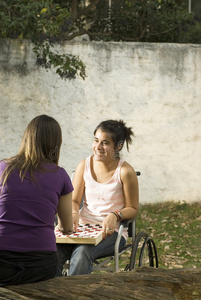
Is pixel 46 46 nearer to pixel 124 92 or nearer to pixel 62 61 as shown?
pixel 62 61

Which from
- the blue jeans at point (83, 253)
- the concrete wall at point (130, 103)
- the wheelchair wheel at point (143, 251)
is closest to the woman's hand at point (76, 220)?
the blue jeans at point (83, 253)

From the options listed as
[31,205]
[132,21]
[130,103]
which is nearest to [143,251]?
[31,205]

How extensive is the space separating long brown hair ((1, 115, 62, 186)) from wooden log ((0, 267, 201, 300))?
0.61 meters

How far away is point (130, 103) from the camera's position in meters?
9.15

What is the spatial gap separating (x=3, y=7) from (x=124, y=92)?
2177 mm

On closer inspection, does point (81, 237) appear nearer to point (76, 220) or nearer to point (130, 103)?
point (76, 220)

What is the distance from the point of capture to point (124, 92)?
9.12 m

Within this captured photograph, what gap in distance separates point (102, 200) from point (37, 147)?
5.08 feet

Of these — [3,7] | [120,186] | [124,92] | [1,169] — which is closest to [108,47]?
[124,92]

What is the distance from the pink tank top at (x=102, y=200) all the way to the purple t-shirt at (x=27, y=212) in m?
1.41

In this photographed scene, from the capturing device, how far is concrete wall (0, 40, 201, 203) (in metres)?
8.88

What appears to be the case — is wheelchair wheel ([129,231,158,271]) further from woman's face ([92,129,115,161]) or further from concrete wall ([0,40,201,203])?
concrete wall ([0,40,201,203])

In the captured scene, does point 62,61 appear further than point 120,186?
Yes

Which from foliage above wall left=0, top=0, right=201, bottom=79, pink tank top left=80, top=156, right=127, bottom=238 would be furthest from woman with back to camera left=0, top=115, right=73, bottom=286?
foliage above wall left=0, top=0, right=201, bottom=79
